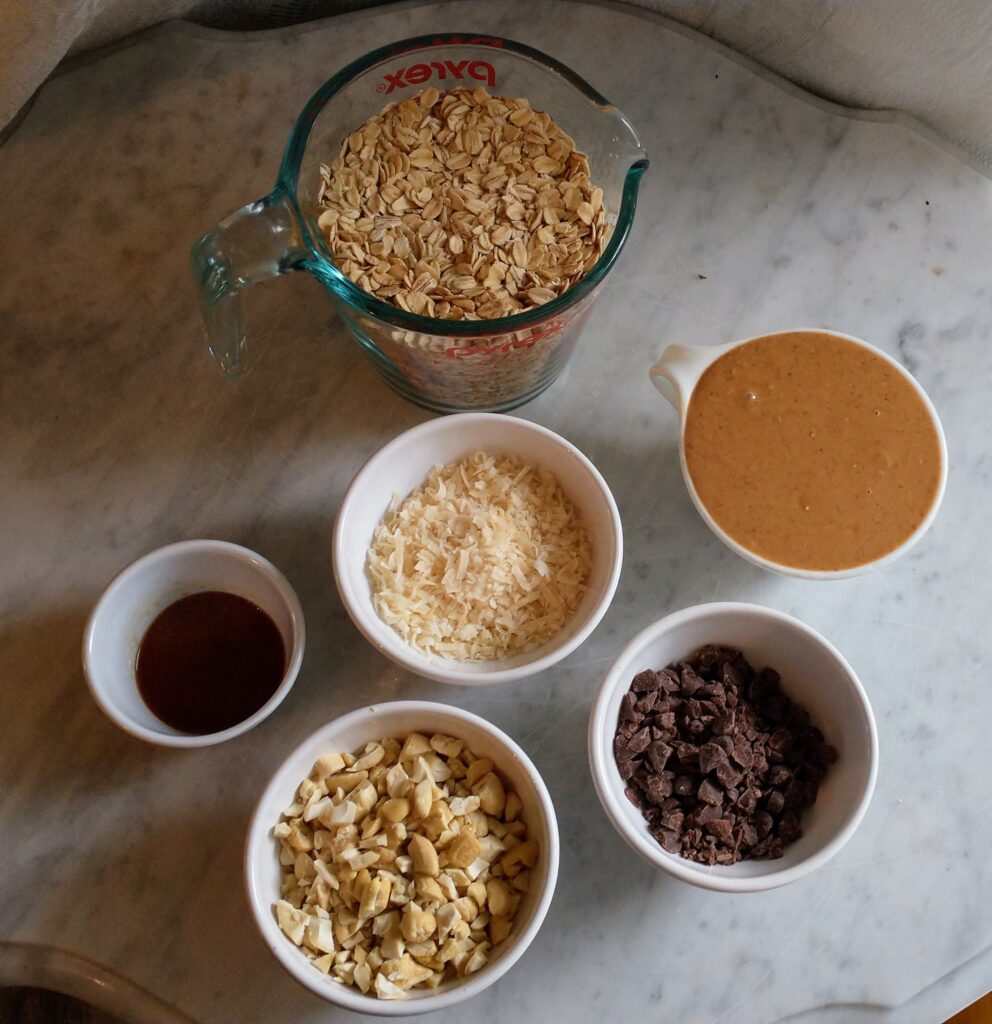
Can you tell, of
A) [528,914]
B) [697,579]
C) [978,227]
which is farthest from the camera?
[978,227]

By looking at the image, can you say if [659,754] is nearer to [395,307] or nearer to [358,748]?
[358,748]

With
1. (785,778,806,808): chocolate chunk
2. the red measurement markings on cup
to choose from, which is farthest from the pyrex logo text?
(785,778,806,808): chocolate chunk

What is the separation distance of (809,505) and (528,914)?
21.7 inches

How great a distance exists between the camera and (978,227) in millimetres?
1445

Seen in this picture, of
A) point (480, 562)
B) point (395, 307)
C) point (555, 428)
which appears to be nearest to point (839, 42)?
point (555, 428)

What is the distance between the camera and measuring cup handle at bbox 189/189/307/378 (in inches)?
44.8

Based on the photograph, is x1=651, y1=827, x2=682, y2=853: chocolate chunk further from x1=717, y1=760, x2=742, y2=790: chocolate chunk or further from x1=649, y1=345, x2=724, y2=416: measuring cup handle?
x1=649, y1=345, x2=724, y2=416: measuring cup handle

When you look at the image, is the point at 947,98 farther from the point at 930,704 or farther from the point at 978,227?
the point at 930,704

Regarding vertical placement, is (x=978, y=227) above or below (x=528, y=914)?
above

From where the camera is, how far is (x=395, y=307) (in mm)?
1120

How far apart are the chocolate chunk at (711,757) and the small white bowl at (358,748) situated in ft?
0.56

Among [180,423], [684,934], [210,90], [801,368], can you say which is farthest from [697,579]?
[210,90]

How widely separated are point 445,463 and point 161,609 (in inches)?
14.9

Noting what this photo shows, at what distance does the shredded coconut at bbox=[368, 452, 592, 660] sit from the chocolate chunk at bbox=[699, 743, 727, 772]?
208mm
